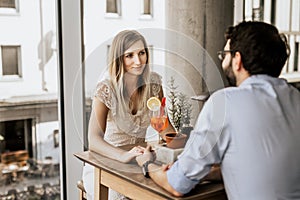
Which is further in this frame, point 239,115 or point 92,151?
point 92,151

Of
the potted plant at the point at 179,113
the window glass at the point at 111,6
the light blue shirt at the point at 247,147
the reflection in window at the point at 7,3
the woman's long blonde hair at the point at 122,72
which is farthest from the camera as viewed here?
the window glass at the point at 111,6

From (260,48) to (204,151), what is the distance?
0.42 m

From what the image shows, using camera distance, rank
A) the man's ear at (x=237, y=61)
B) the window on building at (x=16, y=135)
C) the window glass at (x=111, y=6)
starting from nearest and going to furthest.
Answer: the man's ear at (x=237, y=61) < the window on building at (x=16, y=135) < the window glass at (x=111, y=6)

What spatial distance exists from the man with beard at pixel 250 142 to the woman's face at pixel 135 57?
0.42 metres

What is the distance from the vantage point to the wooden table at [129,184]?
4.95ft

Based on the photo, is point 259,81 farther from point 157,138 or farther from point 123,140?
point 123,140

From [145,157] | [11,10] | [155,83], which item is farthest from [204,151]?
[11,10]

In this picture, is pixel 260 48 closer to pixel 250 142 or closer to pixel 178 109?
pixel 250 142

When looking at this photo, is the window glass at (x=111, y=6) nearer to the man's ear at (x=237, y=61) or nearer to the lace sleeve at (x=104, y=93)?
the lace sleeve at (x=104, y=93)

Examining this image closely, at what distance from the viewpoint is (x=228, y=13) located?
2.60m

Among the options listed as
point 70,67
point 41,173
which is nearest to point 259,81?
point 70,67

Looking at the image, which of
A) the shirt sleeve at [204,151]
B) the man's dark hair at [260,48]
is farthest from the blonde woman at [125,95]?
the man's dark hair at [260,48]

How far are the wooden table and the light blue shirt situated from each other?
0.15 ft

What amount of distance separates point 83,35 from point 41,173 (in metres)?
0.88
